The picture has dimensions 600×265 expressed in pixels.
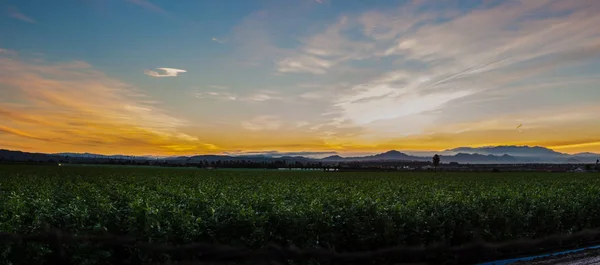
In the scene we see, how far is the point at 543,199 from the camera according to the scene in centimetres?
1806

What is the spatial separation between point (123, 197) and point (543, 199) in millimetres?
16607

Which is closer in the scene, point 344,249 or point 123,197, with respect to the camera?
point 344,249

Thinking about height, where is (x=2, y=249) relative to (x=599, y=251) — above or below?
above

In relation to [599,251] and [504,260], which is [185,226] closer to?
[504,260]

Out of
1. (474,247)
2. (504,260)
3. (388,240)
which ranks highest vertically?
(474,247)

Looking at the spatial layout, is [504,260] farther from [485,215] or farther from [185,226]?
[185,226]

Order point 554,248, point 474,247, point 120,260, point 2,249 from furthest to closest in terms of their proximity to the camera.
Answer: point 554,248
point 120,260
point 2,249
point 474,247

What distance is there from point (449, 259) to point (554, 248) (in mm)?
5417

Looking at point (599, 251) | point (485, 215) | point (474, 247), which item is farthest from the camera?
point (485, 215)

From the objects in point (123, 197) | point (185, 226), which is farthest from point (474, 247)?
point (123, 197)

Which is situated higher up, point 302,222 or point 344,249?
point 302,222

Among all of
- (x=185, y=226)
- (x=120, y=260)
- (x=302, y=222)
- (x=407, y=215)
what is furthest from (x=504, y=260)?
(x=120, y=260)

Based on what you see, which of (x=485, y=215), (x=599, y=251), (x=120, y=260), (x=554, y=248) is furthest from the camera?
(x=554, y=248)

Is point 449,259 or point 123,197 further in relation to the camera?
point 123,197
